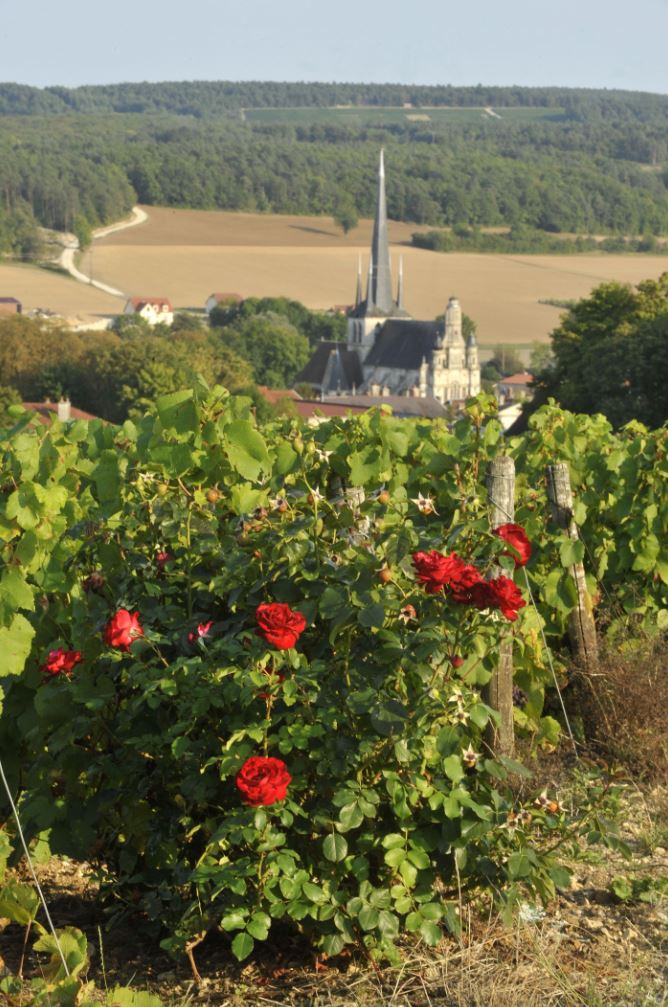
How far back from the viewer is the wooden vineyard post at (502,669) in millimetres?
4918

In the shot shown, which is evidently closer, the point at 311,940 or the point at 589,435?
the point at 311,940

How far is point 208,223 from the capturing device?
16762 cm

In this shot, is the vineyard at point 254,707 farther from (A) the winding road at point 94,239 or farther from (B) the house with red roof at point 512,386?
(A) the winding road at point 94,239

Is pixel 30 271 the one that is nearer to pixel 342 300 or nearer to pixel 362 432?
pixel 342 300

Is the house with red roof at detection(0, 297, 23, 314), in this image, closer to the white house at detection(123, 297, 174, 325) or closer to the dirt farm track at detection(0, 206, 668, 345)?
the dirt farm track at detection(0, 206, 668, 345)

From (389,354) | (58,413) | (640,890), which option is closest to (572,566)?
(640,890)

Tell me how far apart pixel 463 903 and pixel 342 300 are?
14078 cm

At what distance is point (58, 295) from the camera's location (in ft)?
449

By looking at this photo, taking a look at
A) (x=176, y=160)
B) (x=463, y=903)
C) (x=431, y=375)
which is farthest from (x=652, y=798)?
(x=176, y=160)

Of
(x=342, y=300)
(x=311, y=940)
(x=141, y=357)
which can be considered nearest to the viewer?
(x=311, y=940)

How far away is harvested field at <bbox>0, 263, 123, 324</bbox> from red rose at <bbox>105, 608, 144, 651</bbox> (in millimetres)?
117992

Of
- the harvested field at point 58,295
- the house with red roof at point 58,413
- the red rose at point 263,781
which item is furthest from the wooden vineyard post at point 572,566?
the harvested field at point 58,295

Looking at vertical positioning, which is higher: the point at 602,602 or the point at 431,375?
the point at 602,602

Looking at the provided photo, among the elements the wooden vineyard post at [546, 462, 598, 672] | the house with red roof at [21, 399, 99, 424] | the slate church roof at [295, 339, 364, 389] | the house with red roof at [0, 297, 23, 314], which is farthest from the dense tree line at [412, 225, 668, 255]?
the wooden vineyard post at [546, 462, 598, 672]
